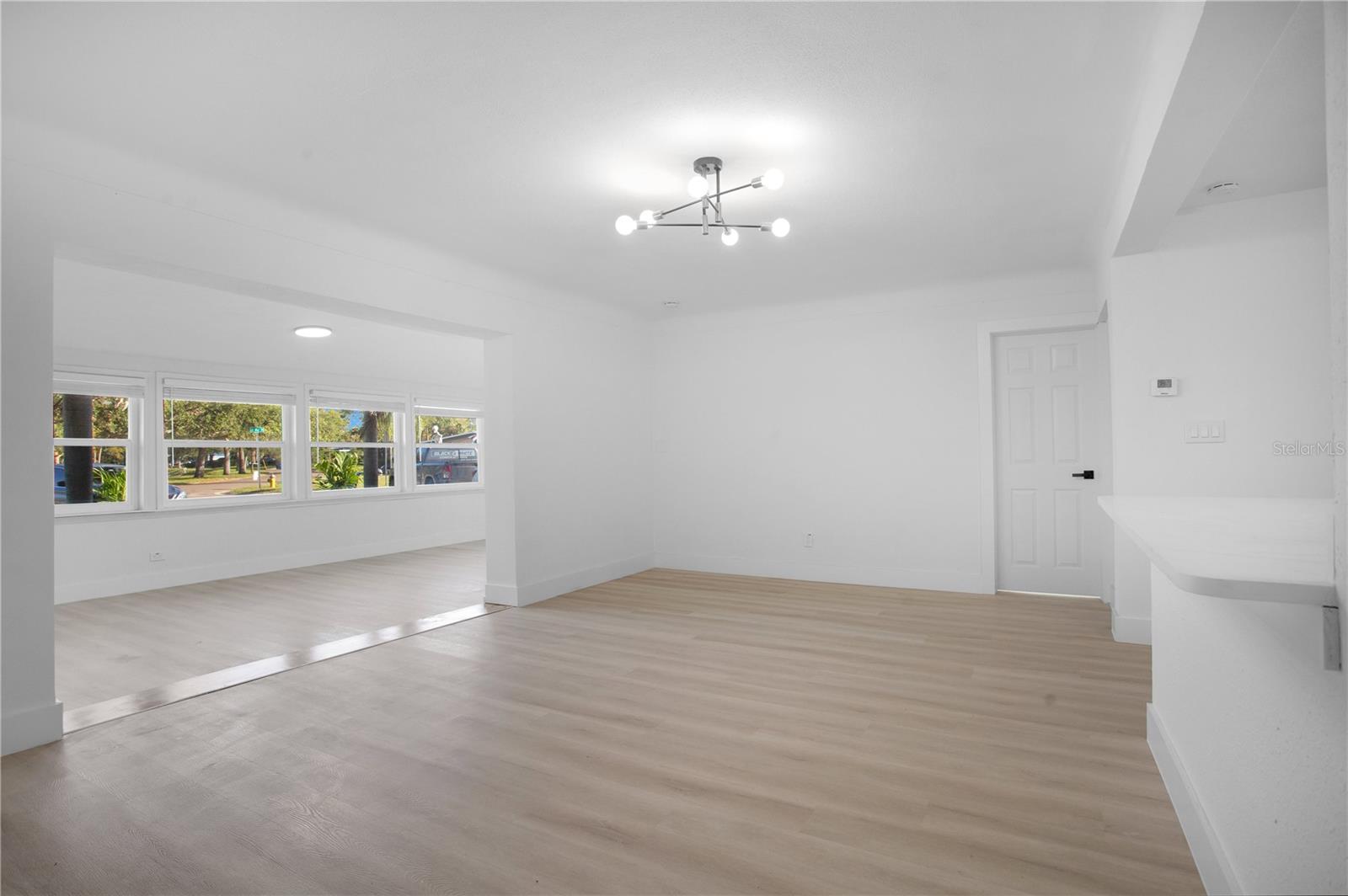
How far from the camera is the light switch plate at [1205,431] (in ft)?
12.0

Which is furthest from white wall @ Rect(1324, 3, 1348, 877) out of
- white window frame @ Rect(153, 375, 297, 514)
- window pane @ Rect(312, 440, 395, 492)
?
window pane @ Rect(312, 440, 395, 492)

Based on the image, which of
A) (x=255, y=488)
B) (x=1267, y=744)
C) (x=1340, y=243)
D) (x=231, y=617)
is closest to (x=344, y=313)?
(x=231, y=617)

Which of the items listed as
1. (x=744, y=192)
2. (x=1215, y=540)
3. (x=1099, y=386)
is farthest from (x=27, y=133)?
(x=1099, y=386)

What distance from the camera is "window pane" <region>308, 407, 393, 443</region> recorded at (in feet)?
26.2

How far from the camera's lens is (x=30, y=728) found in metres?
2.84

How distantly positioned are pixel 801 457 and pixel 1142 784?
4.12m

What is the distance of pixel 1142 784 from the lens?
7.91 ft

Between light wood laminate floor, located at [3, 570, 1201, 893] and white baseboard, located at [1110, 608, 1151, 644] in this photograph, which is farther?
white baseboard, located at [1110, 608, 1151, 644]

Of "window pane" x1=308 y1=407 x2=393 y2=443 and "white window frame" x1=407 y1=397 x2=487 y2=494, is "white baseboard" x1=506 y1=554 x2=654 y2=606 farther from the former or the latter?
"window pane" x1=308 y1=407 x2=393 y2=443

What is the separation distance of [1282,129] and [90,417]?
851 centimetres

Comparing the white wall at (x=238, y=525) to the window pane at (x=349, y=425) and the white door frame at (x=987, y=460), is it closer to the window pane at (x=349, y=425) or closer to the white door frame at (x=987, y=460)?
the window pane at (x=349, y=425)

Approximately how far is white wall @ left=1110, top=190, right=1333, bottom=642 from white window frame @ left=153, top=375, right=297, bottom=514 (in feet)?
24.9

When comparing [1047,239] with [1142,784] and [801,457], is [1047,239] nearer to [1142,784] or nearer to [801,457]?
[801,457]

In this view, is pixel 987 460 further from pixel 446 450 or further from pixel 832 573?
pixel 446 450
